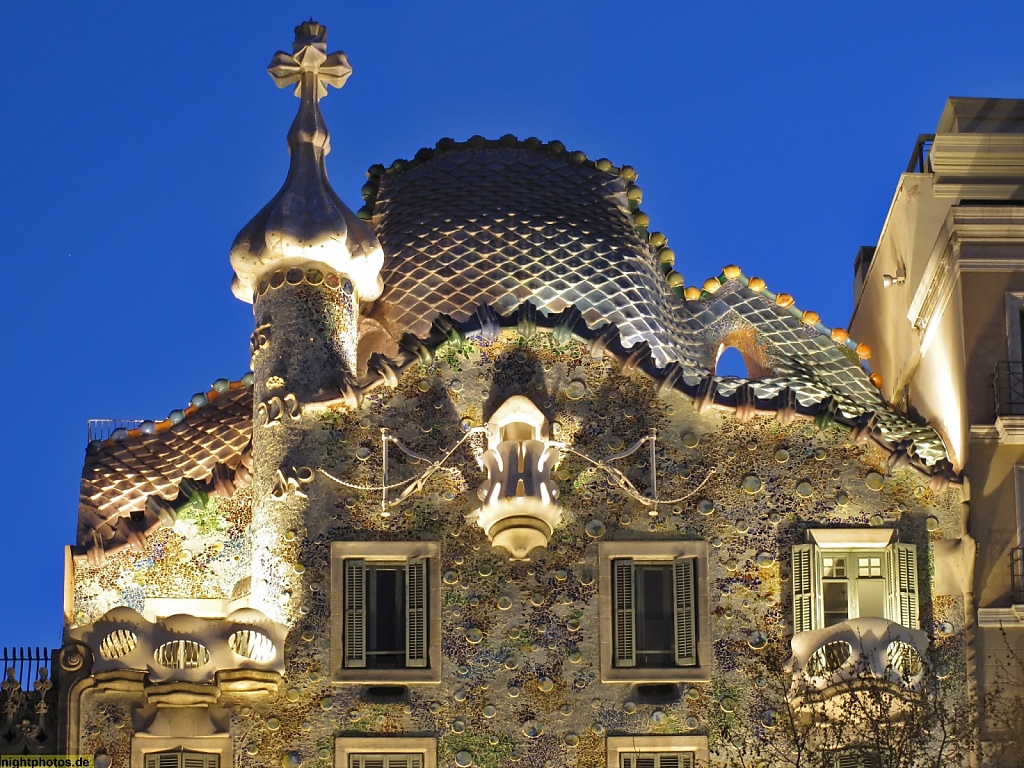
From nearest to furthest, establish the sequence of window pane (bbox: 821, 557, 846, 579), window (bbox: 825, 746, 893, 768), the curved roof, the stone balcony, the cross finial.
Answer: window (bbox: 825, 746, 893, 768) → the stone balcony → window pane (bbox: 821, 557, 846, 579) → the curved roof → the cross finial

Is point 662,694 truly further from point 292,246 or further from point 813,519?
point 292,246

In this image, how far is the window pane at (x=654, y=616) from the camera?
38.8m

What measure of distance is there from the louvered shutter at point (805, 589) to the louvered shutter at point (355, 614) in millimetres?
4932

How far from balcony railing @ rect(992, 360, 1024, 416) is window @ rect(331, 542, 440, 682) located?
6875 millimetres

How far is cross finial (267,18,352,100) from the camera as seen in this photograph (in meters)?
41.4

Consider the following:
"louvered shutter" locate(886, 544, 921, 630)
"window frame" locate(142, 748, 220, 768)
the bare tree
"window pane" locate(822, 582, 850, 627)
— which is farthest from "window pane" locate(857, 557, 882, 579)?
"window frame" locate(142, 748, 220, 768)

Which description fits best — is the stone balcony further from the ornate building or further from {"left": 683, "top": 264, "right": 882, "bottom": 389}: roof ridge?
{"left": 683, "top": 264, "right": 882, "bottom": 389}: roof ridge

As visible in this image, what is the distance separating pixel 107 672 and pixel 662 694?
247 inches

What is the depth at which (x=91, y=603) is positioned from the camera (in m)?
39.6

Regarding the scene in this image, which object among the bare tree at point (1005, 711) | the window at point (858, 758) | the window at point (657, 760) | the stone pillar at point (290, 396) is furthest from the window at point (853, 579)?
the stone pillar at point (290, 396)

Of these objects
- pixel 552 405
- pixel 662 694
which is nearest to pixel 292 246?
pixel 552 405

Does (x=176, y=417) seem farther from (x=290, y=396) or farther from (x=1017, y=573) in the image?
(x=1017, y=573)

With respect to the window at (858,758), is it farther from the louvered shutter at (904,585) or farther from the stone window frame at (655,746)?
the louvered shutter at (904,585)

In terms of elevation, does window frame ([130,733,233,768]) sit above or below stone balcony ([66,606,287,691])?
below
